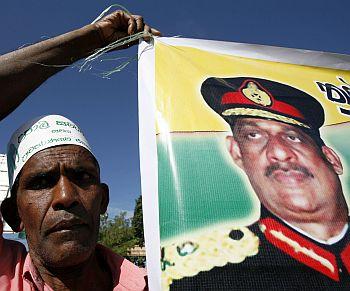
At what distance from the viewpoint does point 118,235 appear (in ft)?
75.5

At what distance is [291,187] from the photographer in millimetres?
1370

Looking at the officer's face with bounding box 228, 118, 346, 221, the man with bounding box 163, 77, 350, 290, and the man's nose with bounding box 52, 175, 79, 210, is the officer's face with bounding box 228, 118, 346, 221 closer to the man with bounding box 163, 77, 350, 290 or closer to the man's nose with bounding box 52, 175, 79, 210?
the man with bounding box 163, 77, 350, 290

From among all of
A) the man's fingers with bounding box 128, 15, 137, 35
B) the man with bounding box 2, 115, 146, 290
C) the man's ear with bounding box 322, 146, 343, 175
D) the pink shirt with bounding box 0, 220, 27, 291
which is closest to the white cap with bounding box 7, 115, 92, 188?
the man with bounding box 2, 115, 146, 290

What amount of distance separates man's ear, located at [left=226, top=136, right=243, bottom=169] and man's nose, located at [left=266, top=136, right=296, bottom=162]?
0.12 metres

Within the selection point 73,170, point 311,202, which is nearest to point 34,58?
point 73,170

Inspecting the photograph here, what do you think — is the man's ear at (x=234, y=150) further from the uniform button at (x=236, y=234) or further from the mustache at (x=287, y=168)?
the uniform button at (x=236, y=234)

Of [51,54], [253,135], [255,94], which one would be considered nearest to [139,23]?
[51,54]

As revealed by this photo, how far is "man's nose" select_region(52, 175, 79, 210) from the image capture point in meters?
1.29

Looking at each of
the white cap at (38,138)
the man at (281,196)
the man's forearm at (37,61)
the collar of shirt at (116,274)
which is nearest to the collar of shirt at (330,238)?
the man at (281,196)

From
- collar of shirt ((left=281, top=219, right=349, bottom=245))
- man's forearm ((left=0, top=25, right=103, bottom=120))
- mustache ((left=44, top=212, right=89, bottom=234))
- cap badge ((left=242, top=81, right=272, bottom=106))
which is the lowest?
collar of shirt ((left=281, top=219, right=349, bottom=245))

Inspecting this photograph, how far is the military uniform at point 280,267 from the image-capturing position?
1176 millimetres

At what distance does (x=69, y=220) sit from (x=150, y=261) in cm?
30

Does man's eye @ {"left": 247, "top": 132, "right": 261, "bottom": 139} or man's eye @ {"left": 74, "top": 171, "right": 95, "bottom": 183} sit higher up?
man's eye @ {"left": 247, "top": 132, "right": 261, "bottom": 139}

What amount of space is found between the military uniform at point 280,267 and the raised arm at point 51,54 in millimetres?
981
